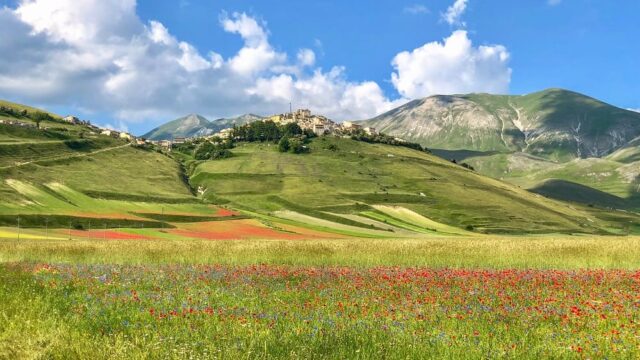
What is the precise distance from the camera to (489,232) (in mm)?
158250

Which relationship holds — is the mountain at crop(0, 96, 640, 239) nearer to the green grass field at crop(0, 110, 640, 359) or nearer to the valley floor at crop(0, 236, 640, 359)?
the green grass field at crop(0, 110, 640, 359)

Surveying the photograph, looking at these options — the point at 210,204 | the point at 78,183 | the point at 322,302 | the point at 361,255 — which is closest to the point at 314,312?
the point at 322,302

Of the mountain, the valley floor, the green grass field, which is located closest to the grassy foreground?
the green grass field

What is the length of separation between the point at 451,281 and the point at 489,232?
147736 millimetres

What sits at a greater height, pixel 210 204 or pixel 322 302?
pixel 322 302

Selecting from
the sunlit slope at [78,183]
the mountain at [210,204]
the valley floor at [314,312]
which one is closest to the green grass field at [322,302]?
the valley floor at [314,312]

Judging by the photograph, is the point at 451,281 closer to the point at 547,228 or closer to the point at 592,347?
the point at 592,347

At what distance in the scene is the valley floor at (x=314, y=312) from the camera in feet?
31.0

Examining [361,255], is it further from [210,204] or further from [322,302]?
[210,204]

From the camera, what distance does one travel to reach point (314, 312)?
536 inches

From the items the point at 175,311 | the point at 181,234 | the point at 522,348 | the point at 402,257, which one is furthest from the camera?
the point at 181,234

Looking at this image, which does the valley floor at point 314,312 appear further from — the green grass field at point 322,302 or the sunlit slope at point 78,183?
the sunlit slope at point 78,183

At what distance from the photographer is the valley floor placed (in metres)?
9.46

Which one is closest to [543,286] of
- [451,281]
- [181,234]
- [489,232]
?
[451,281]
